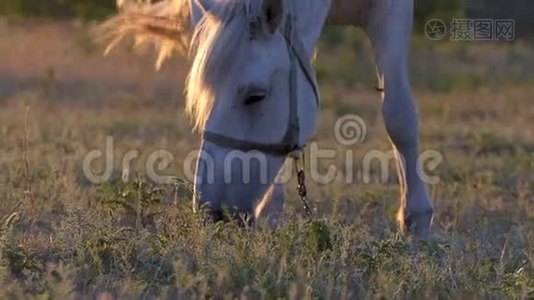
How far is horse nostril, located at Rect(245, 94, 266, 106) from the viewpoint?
188 inches

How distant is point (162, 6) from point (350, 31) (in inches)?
595

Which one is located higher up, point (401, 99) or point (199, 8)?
point (199, 8)

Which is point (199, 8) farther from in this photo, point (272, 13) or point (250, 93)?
point (250, 93)

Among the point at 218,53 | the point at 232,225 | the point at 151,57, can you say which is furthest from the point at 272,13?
the point at 151,57

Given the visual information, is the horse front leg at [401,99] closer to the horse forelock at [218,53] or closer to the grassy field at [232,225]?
the grassy field at [232,225]

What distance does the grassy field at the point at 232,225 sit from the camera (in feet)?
13.6

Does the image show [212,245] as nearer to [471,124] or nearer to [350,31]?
[471,124]

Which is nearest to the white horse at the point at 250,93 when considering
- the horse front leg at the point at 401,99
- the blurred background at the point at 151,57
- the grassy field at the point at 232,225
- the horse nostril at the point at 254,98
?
the horse nostril at the point at 254,98

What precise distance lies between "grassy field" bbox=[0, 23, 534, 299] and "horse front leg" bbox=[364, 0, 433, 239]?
18 cm

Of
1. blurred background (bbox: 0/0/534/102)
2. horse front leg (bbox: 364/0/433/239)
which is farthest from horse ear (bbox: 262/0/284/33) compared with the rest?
blurred background (bbox: 0/0/534/102)

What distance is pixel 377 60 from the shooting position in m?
5.92

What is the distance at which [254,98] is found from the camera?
4.80 meters

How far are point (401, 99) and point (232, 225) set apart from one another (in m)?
1.60

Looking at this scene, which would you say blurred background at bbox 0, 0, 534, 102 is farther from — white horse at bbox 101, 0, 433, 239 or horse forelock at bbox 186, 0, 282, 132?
horse forelock at bbox 186, 0, 282, 132
